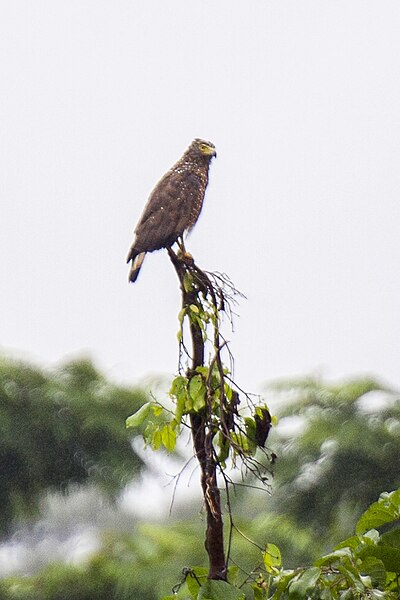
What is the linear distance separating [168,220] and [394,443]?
1454 mm

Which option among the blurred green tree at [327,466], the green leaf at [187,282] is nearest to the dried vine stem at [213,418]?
the green leaf at [187,282]

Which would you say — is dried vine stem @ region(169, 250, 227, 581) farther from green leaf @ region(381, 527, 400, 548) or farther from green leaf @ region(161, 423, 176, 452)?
green leaf @ region(381, 527, 400, 548)

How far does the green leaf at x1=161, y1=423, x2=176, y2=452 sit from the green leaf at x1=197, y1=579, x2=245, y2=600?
0.14 metres

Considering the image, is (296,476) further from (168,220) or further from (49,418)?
(168,220)

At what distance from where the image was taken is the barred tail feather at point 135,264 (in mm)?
1136

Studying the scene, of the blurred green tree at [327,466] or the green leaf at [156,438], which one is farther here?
the blurred green tree at [327,466]

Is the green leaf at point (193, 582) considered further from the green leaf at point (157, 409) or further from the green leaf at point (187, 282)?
the green leaf at point (187, 282)

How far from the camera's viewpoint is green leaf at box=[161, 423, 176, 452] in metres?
0.91

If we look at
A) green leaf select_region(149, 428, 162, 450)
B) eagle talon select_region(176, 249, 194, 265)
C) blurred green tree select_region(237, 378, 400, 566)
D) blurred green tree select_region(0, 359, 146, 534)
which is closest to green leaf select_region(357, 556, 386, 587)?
green leaf select_region(149, 428, 162, 450)

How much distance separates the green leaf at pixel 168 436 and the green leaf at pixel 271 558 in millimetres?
133

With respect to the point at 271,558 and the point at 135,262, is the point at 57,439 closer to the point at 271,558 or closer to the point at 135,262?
the point at 135,262

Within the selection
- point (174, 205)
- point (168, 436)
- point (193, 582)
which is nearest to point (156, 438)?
point (168, 436)

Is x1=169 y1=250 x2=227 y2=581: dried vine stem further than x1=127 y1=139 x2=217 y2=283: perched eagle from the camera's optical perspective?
No

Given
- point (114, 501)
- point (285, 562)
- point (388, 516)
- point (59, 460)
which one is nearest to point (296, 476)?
point (285, 562)
